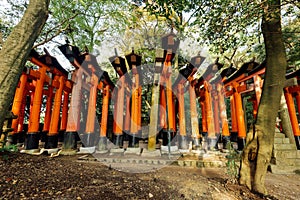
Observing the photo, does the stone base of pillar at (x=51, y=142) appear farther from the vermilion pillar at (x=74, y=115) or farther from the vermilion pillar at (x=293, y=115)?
the vermilion pillar at (x=293, y=115)

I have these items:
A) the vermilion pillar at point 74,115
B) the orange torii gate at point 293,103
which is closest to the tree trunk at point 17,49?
the vermilion pillar at point 74,115

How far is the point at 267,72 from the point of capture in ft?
8.18

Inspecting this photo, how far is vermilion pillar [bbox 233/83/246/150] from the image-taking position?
687 centimetres

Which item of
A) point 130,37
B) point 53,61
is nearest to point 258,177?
point 53,61

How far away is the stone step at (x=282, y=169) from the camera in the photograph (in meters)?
4.48

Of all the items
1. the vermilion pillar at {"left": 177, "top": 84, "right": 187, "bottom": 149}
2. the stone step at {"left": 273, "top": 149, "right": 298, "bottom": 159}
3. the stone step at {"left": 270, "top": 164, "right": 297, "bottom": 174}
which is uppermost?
the vermilion pillar at {"left": 177, "top": 84, "right": 187, "bottom": 149}

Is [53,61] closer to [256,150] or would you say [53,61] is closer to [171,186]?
[171,186]

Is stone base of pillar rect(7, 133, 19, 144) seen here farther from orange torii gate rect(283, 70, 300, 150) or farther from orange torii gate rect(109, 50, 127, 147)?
orange torii gate rect(283, 70, 300, 150)

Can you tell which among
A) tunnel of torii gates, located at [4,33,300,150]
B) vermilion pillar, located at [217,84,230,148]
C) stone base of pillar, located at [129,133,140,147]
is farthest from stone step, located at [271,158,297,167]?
stone base of pillar, located at [129,133,140,147]

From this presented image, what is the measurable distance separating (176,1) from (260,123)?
271 centimetres

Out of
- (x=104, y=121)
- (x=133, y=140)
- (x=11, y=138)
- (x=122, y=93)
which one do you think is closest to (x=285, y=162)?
(x=133, y=140)

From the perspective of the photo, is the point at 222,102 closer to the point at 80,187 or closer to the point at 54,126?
the point at 80,187

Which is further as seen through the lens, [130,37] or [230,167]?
[130,37]

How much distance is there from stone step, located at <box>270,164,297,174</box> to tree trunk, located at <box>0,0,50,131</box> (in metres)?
6.39
